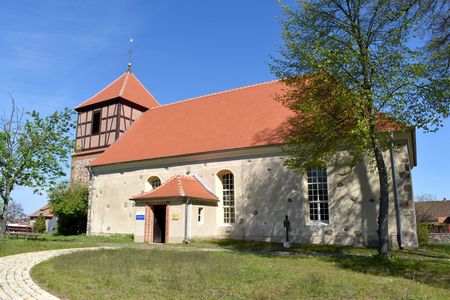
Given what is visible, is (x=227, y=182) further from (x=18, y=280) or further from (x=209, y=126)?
(x=18, y=280)

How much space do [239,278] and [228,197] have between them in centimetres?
1203

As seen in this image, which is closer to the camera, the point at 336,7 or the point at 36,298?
the point at 36,298

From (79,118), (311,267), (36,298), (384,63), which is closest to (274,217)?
(311,267)

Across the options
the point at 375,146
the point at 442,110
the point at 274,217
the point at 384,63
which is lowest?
the point at 274,217

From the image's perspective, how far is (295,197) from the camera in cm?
1777

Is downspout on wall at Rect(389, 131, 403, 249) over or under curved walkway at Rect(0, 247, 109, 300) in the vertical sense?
over

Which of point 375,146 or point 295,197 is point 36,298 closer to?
point 375,146

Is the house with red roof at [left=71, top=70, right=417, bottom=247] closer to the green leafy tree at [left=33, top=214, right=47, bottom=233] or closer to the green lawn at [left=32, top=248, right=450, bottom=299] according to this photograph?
the green lawn at [left=32, top=248, right=450, bottom=299]

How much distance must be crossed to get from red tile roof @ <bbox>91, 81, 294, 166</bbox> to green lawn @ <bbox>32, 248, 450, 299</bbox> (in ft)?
28.6

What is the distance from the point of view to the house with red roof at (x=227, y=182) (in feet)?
54.1

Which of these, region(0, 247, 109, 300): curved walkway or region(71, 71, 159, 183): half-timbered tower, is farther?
region(71, 71, 159, 183): half-timbered tower

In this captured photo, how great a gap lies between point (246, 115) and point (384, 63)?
10469 millimetres

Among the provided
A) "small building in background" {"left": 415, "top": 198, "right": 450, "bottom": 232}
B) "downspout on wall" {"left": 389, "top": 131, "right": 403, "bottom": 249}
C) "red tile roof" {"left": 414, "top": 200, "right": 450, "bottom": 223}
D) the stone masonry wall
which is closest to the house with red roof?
"downspout on wall" {"left": 389, "top": 131, "right": 403, "bottom": 249}

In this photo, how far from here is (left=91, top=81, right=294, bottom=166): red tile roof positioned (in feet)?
65.4
